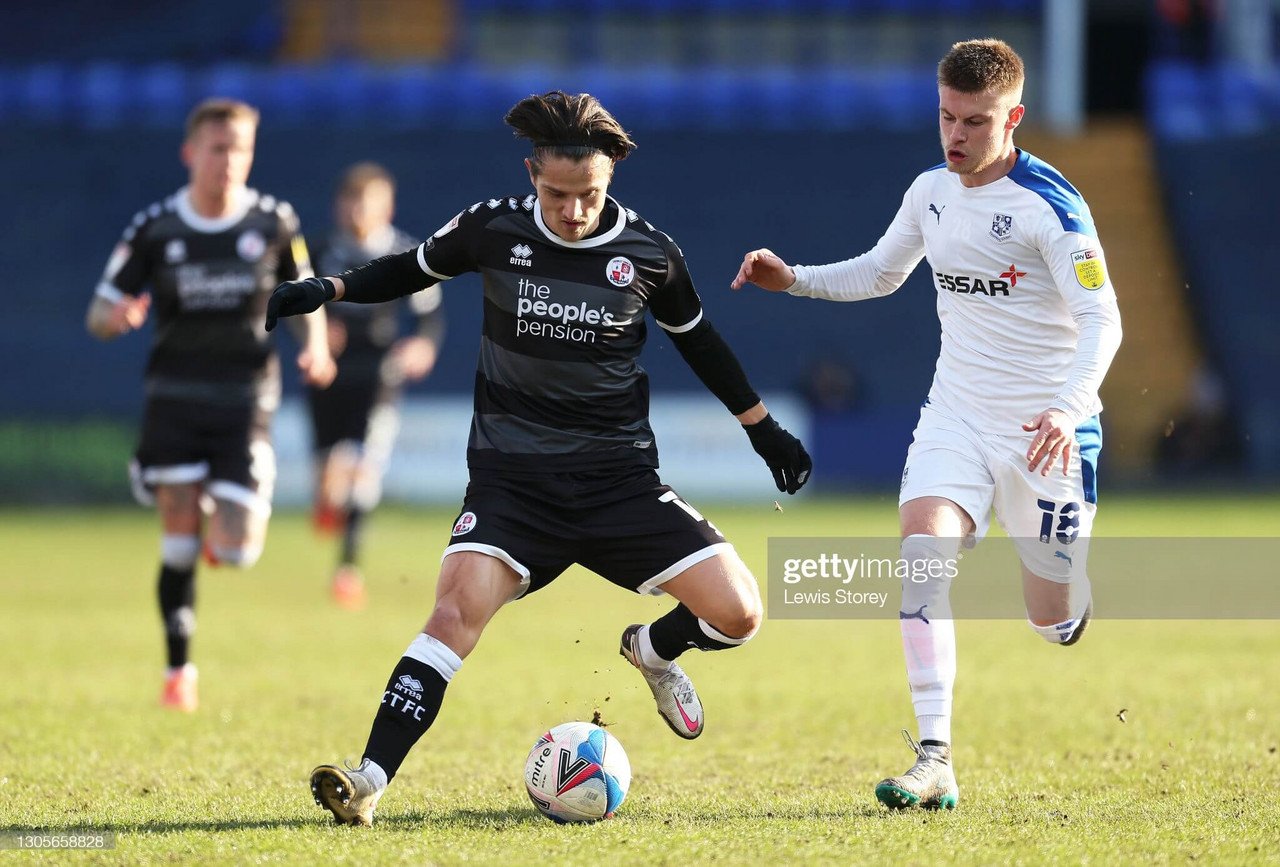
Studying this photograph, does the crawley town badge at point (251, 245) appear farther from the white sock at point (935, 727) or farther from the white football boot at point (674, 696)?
the white sock at point (935, 727)

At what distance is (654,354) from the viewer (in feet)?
69.9

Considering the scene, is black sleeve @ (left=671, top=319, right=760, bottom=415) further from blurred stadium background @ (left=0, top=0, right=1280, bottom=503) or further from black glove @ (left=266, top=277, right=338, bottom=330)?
blurred stadium background @ (left=0, top=0, right=1280, bottom=503)

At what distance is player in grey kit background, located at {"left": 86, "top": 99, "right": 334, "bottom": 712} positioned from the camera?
749 cm

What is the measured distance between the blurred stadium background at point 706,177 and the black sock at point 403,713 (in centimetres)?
1406

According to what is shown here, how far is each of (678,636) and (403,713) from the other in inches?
45.6

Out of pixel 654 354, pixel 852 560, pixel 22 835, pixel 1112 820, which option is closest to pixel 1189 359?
pixel 654 354

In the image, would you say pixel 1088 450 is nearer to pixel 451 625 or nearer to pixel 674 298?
pixel 674 298

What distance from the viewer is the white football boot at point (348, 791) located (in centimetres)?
470

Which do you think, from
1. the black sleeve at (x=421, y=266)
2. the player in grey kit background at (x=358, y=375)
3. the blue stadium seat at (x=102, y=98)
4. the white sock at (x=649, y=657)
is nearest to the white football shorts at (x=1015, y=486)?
the white sock at (x=649, y=657)

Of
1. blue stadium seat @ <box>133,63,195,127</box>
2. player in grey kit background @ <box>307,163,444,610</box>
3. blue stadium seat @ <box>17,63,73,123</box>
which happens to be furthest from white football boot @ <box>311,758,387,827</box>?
blue stadium seat @ <box>17,63,73,123</box>

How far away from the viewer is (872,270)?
586 centimetres

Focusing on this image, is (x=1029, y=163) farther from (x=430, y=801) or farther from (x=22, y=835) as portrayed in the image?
(x=22, y=835)

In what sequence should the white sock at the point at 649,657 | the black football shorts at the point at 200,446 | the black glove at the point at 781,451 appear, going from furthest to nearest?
the black football shorts at the point at 200,446 → the white sock at the point at 649,657 → the black glove at the point at 781,451

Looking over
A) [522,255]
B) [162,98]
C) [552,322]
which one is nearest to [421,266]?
[522,255]
